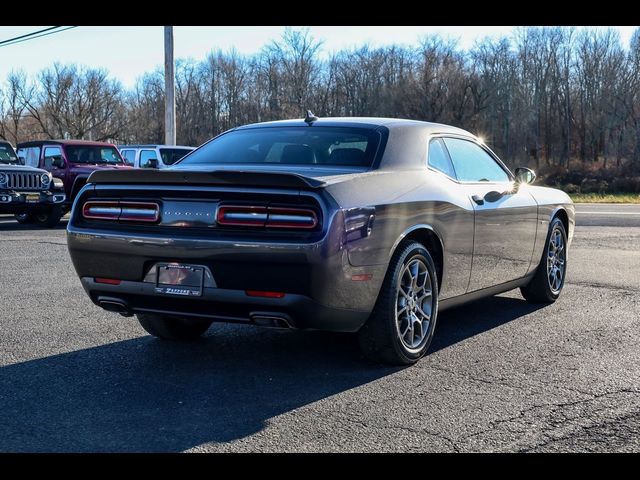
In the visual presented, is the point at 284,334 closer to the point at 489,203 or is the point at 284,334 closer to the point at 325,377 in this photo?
the point at 325,377

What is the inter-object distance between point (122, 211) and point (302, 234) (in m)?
1.18

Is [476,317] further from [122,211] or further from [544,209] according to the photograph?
[122,211]

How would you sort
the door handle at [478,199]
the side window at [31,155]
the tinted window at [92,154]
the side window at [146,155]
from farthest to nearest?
the side window at [146,155] < the side window at [31,155] < the tinted window at [92,154] < the door handle at [478,199]

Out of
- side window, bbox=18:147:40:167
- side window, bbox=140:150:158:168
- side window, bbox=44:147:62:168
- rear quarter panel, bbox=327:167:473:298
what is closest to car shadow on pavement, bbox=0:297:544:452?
rear quarter panel, bbox=327:167:473:298

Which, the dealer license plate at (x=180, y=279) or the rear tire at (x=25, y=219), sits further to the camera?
the rear tire at (x=25, y=219)

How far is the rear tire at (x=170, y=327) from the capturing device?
5199 mm

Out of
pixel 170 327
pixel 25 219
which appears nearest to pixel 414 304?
pixel 170 327

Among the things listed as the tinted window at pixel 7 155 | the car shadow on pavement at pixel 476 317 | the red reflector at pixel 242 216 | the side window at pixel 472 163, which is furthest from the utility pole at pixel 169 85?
the red reflector at pixel 242 216

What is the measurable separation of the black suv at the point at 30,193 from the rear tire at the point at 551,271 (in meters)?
11.4

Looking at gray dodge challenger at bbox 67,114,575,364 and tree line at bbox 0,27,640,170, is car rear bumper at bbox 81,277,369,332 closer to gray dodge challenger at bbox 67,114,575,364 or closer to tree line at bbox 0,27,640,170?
gray dodge challenger at bbox 67,114,575,364

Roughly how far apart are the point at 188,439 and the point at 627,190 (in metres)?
45.6

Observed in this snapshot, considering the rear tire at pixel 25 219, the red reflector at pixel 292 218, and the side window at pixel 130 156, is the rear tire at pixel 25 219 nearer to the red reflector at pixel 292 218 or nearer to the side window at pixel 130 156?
the side window at pixel 130 156
